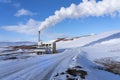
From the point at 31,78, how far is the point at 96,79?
3.92 metres

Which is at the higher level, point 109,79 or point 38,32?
point 38,32

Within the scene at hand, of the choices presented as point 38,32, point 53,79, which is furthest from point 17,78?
point 38,32

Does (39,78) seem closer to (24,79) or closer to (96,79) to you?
(24,79)

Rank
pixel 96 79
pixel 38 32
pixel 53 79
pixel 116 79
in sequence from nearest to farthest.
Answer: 1. pixel 53 79
2. pixel 96 79
3. pixel 116 79
4. pixel 38 32

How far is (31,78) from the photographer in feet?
48.0

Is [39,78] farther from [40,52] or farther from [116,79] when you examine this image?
[40,52]

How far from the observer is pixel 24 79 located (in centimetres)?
1431

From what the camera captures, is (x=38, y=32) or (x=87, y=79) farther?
(x=38, y=32)

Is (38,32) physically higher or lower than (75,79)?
higher

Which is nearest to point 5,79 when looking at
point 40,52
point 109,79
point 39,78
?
point 39,78

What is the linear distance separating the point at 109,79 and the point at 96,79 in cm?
139

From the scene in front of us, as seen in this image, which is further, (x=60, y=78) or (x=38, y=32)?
(x=38, y=32)

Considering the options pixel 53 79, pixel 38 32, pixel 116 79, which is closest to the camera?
pixel 53 79

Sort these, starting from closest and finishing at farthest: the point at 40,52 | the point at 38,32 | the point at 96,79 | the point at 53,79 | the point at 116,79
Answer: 1. the point at 53,79
2. the point at 96,79
3. the point at 116,79
4. the point at 40,52
5. the point at 38,32
